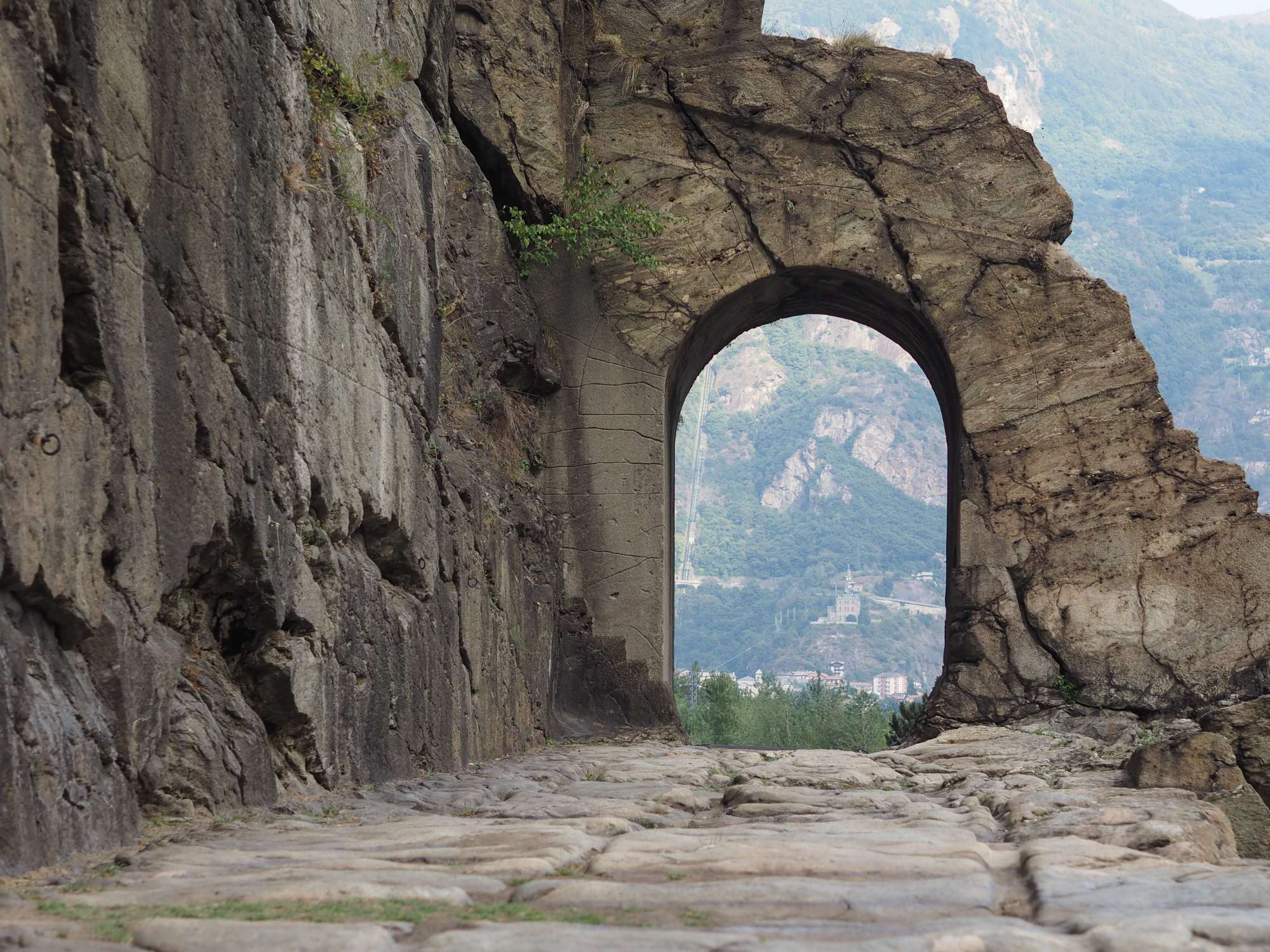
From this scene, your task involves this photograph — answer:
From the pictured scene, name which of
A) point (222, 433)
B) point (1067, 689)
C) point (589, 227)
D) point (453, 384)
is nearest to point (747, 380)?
point (589, 227)

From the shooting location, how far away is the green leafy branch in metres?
12.9

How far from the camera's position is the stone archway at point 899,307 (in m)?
12.9

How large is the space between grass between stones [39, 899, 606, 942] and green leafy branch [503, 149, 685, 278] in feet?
31.2

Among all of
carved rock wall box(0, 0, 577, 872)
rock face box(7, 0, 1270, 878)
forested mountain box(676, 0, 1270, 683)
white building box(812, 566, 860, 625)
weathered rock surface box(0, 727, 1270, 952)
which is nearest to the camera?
weathered rock surface box(0, 727, 1270, 952)

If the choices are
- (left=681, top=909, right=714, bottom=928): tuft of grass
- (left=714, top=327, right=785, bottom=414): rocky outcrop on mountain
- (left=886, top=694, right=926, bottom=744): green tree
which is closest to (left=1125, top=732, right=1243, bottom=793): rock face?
(left=681, top=909, right=714, bottom=928): tuft of grass

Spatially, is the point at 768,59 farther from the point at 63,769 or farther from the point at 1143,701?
the point at 63,769

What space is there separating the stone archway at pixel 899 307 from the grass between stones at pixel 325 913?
9.39 meters

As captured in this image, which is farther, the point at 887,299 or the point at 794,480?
the point at 794,480

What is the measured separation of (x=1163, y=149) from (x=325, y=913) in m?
118

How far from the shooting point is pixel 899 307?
13.9m

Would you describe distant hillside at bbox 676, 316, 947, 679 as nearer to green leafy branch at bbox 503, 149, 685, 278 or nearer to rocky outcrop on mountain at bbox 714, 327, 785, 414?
rocky outcrop on mountain at bbox 714, 327, 785, 414

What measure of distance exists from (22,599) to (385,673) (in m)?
3.50

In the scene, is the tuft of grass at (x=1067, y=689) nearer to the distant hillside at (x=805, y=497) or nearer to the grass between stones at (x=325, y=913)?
the grass between stones at (x=325, y=913)

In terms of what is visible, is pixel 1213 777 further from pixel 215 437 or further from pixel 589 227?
pixel 589 227
